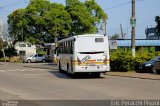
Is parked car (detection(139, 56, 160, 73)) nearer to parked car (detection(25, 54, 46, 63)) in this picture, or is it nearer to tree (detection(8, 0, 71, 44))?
parked car (detection(25, 54, 46, 63))

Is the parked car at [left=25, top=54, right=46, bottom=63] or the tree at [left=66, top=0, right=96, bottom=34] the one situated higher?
the tree at [left=66, top=0, right=96, bottom=34]

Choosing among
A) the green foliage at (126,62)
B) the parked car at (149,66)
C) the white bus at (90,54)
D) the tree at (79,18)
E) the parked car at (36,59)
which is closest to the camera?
the white bus at (90,54)

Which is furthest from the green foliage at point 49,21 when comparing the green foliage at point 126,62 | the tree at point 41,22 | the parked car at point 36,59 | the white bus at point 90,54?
the white bus at point 90,54

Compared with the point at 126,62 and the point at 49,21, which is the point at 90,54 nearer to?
the point at 126,62

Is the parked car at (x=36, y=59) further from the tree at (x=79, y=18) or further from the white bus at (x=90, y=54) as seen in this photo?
the white bus at (x=90, y=54)

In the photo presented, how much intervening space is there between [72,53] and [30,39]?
52.1 m

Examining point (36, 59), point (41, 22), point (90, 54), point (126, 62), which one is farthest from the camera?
point (41, 22)

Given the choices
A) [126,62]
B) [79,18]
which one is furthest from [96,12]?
[126,62]

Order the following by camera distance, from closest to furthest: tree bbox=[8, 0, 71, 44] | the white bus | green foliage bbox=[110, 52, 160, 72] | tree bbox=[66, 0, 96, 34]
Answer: the white bus < green foliage bbox=[110, 52, 160, 72] < tree bbox=[8, 0, 71, 44] < tree bbox=[66, 0, 96, 34]

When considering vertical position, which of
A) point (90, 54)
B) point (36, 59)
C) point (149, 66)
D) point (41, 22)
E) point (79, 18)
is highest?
point (79, 18)

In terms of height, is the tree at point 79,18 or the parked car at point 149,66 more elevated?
the tree at point 79,18

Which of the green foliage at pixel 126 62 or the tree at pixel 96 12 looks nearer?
the green foliage at pixel 126 62

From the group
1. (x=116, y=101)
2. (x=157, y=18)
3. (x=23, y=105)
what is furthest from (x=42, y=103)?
(x=157, y=18)

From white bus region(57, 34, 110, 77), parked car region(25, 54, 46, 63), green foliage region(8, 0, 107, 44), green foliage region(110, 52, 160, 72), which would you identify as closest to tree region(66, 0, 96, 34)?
green foliage region(8, 0, 107, 44)
